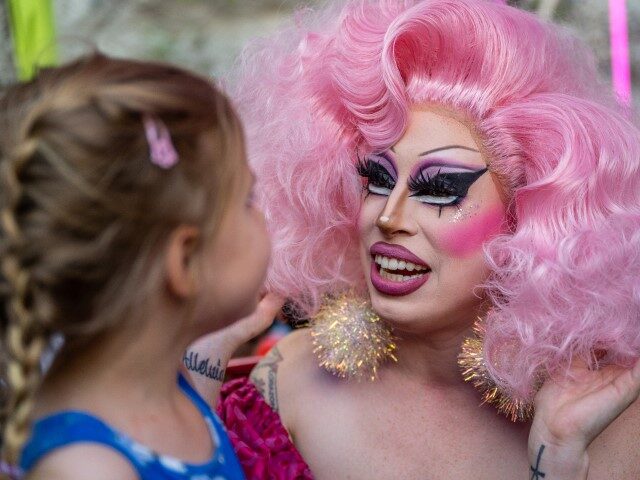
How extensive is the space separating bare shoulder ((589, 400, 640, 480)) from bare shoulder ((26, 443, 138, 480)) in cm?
92

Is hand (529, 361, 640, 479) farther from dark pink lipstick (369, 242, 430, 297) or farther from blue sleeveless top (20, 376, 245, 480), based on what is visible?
blue sleeveless top (20, 376, 245, 480)

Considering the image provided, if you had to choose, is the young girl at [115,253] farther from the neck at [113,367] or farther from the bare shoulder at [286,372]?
the bare shoulder at [286,372]

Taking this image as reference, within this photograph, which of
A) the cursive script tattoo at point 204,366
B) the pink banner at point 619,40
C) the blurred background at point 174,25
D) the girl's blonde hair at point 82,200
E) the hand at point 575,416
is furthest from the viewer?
the blurred background at point 174,25

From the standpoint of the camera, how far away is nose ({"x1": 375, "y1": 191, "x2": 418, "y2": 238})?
155cm

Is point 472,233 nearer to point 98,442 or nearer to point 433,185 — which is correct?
point 433,185

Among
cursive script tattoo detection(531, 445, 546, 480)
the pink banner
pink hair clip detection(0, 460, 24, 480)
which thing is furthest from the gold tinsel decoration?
the pink banner

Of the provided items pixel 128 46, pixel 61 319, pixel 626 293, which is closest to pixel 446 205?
pixel 626 293

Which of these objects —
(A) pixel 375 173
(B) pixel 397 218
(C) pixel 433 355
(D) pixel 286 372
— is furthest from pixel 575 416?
(D) pixel 286 372

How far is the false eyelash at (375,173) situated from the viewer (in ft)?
5.26

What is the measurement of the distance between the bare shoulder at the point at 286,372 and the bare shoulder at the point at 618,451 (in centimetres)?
57

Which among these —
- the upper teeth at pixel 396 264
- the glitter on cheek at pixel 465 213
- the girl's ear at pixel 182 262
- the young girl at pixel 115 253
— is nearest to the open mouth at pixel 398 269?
the upper teeth at pixel 396 264

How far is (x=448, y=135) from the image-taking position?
1.55 m

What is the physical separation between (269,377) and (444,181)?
0.61 metres

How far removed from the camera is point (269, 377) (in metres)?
1.88
